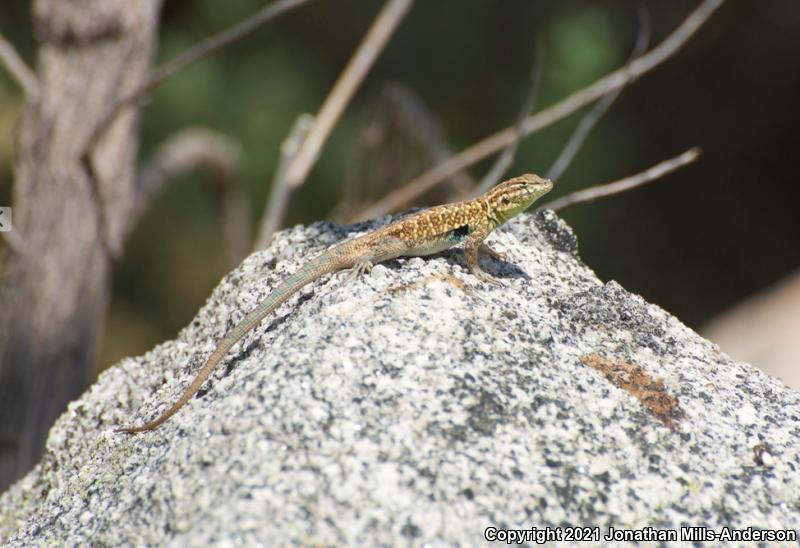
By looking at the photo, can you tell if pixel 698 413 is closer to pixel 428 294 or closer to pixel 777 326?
pixel 428 294

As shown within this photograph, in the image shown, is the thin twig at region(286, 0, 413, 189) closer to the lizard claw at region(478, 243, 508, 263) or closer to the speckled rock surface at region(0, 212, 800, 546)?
the lizard claw at region(478, 243, 508, 263)

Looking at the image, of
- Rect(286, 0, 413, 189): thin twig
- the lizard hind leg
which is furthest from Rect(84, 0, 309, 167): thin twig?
the lizard hind leg

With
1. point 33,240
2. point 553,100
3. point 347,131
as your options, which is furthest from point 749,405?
point 347,131

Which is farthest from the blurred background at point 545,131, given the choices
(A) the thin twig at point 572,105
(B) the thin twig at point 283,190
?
(A) the thin twig at point 572,105

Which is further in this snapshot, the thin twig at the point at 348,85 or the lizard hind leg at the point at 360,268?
the thin twig at the point at 348,85

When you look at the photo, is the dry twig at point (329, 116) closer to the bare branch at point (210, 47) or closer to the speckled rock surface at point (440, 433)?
the bare branch at point (210, 47)

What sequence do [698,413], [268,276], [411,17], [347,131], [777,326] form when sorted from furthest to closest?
[411,17]
[347,131]
[777,326]
[268,276]
[698,413]

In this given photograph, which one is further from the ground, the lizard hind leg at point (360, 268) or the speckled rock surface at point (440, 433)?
the lizard hind leg at point (360, 268)
